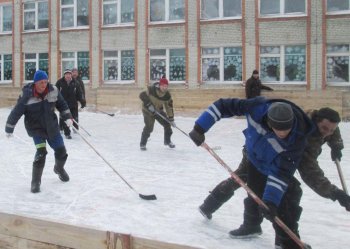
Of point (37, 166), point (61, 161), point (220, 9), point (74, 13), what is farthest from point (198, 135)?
point (74, 13)

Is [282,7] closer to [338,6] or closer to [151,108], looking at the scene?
[338,6]

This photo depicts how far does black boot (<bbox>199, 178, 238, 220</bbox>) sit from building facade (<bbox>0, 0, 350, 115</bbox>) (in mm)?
13116

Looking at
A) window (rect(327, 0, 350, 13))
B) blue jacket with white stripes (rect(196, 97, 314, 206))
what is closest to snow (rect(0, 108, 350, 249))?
blue jacket with white stripes (rect(196, 97, 314, 206))

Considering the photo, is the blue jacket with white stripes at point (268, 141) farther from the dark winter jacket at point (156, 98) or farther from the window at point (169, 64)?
the window at point (169, 64)

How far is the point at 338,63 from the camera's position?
670 inches

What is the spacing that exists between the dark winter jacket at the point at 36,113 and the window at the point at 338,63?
1312 centimetres

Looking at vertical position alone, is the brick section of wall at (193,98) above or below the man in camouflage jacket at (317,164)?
above

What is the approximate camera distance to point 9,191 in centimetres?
650

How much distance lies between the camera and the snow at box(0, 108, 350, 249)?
4651mm

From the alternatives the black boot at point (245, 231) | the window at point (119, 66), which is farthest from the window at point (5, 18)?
the black boot at point (245, 231)

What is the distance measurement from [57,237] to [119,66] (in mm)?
17163

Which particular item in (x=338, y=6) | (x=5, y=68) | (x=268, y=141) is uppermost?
(x=338, y=6)

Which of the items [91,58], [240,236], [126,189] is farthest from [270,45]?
[240,236]

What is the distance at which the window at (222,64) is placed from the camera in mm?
18406
